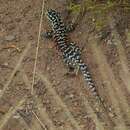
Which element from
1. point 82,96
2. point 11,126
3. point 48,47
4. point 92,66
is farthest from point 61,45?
point 11,126

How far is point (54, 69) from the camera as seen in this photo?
22.5ft

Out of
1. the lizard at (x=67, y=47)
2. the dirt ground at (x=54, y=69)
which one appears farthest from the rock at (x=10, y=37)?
the lizard at (x=67, y=47)

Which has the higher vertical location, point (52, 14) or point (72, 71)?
point (52, 14)

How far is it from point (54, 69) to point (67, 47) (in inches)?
17.6

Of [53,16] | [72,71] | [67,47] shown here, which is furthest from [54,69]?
[53,16]

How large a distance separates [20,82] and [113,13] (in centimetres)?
151

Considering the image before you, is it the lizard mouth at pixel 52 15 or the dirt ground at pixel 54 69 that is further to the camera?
the lizard mouth at pixel 52 15

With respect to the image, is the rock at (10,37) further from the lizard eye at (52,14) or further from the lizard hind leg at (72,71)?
the lizard hind leg at (72,71)

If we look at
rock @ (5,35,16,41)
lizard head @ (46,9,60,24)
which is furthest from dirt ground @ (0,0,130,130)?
lizard head @ (46,9,60,24)

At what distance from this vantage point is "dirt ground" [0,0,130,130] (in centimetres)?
597

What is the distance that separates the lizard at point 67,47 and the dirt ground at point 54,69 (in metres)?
0.07

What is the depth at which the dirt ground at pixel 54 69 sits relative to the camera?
19.6 feet

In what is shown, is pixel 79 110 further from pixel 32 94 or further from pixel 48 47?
pixel 48 47

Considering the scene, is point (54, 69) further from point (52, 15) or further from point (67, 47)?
point (52, 15)
